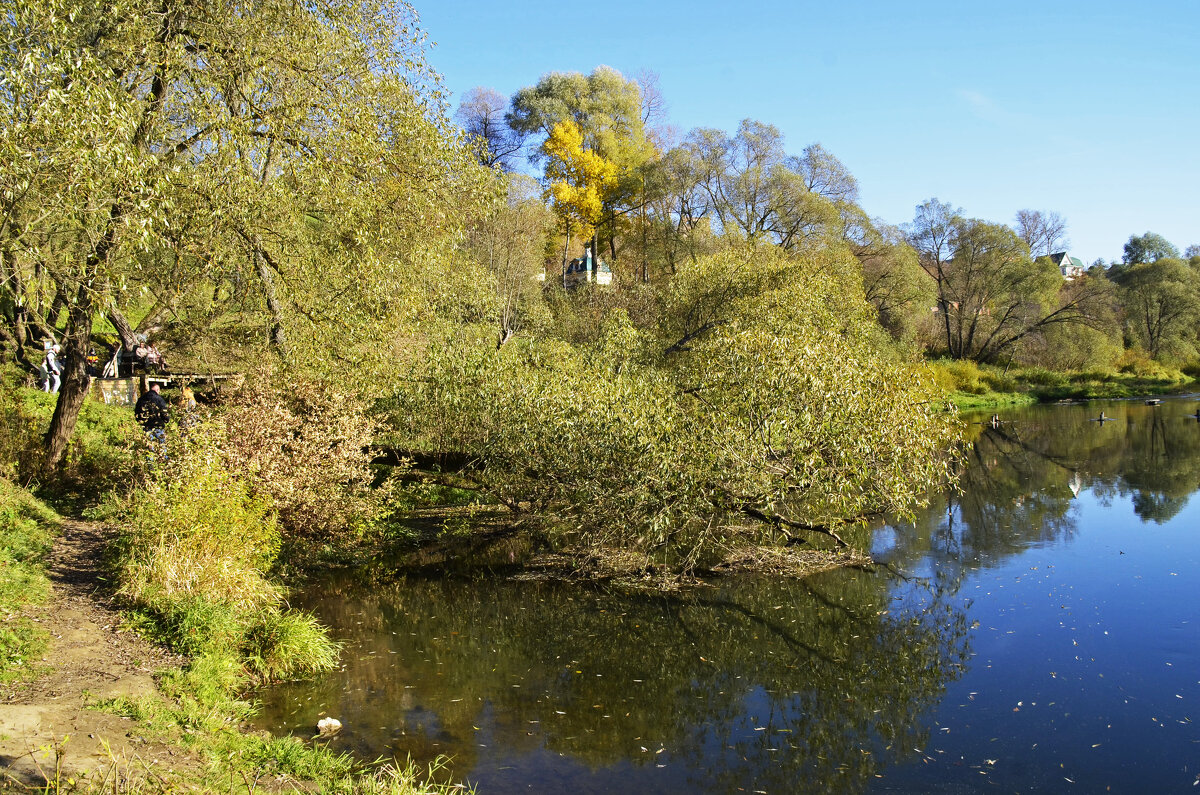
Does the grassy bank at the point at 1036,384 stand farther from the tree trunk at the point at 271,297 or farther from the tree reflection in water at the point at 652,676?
the tree trunk at the point at 271,297

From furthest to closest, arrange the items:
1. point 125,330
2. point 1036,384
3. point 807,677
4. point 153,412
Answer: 1. point 1036,384
2. point 125,330
3. point 153,412
4. point 807,677

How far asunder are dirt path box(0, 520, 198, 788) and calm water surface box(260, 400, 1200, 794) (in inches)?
62.4

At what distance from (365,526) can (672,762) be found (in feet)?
27.2

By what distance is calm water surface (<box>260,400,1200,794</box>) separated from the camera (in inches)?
313

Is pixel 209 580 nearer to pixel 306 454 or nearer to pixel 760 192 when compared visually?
→ pixel 306 454

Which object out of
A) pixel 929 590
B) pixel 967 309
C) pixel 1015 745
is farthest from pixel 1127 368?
pixel 1015 745

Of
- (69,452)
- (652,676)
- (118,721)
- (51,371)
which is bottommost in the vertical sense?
(652,676)

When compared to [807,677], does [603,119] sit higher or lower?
higher

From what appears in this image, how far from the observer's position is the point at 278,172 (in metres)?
15.3

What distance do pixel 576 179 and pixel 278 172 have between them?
2979 centimetres

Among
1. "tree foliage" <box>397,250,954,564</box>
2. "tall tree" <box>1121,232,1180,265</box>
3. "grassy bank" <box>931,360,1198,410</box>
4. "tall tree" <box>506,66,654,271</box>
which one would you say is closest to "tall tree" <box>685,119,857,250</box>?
"tall tree" <box>506,66,654,271</box>

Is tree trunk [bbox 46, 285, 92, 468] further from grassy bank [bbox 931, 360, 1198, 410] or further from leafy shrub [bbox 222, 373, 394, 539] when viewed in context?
grassy bank [bbox 931, 360, 1198, 410]

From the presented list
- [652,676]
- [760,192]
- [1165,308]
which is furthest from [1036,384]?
[652,676]

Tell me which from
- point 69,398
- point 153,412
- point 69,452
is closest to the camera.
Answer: point 153,412
